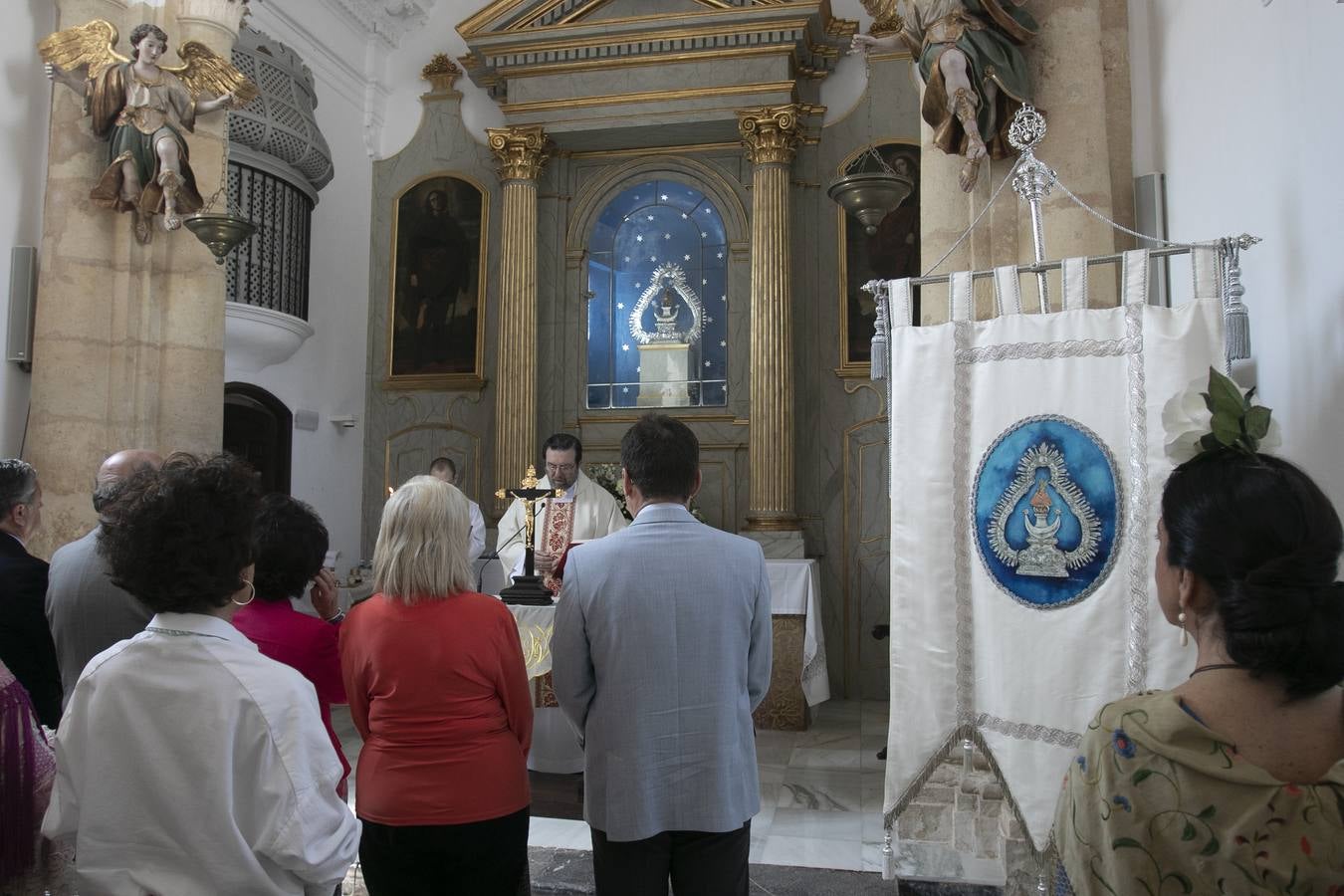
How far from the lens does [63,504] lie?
541 cm

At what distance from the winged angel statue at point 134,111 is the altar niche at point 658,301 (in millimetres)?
4367

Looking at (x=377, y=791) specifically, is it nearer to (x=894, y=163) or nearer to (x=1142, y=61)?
(x=1142, y=61)

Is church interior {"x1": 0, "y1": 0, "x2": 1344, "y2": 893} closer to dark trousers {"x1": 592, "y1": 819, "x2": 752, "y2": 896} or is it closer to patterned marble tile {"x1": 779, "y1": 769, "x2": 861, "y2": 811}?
patterned marble tile {"x1": 779, "y1": 769, "x2": 861, "y2": 811}

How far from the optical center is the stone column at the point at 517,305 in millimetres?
8953

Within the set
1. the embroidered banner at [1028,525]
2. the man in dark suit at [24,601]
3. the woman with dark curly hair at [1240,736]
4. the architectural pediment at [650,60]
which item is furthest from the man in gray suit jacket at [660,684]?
the architectural pediment at [650,60]

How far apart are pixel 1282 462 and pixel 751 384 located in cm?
705

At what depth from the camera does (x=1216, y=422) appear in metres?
1.74

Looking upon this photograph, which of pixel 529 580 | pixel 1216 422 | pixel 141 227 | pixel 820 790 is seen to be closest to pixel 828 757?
pixel 820 790

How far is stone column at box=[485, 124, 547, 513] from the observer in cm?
895

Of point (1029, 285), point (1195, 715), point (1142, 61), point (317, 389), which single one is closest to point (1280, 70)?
→ point (1029, 285)

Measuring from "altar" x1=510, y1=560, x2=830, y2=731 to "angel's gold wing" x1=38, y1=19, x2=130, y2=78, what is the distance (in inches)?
200

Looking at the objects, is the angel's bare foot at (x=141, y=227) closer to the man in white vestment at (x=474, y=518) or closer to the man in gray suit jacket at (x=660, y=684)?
the man in white vestment at (x=474, y=518)

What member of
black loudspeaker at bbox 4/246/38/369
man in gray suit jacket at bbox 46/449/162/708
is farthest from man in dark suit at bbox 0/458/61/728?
black loudspeaker at bbox 4/246/38/369

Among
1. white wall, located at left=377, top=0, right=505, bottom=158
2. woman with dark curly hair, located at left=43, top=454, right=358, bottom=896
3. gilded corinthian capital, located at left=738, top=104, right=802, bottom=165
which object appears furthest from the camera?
white wall, located at left=377, top=0, right=505, bottom=158
